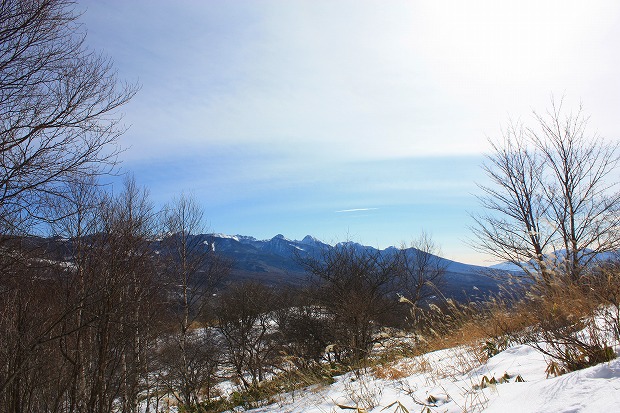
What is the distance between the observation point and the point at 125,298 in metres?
6.52

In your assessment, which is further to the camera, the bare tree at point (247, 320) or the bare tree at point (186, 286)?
the bare tree at point (247, 320)

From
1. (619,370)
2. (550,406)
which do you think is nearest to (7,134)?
(550,406)

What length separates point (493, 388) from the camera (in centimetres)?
251

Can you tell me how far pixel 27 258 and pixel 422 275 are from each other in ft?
81.5

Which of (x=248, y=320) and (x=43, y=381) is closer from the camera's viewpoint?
(x=43, y=381)

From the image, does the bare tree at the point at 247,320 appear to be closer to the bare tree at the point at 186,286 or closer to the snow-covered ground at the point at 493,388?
the bare tree at the point at 186,286

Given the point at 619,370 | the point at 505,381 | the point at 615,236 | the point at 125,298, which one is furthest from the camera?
the point at 615,236

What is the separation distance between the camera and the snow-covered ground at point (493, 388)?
6.28 feet

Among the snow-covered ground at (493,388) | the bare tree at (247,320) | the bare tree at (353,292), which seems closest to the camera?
the snow-covered ground at (493,388)

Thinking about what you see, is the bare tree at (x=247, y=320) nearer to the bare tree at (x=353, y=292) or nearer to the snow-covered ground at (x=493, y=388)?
the bare tree at (x=353, y=292)

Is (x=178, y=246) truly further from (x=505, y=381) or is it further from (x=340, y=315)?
(x=505, y=381)

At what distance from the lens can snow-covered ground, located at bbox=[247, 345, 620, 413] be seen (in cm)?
191

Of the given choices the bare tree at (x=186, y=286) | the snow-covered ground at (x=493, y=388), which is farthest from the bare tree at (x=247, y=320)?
the snow-covered ground at (x=493, y=388)

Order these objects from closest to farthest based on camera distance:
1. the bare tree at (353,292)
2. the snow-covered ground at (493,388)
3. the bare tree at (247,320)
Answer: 1. the snow-covered ground at (493,388)
2. the bare tree at (353,292)
3. the bare tree at (247,320)
